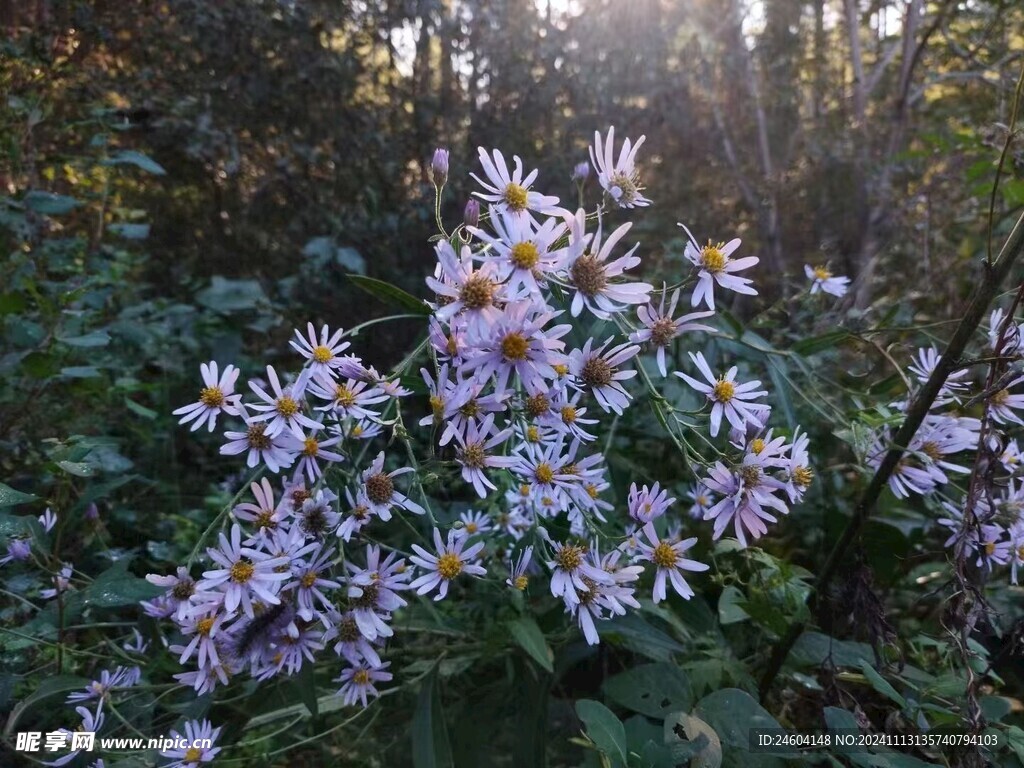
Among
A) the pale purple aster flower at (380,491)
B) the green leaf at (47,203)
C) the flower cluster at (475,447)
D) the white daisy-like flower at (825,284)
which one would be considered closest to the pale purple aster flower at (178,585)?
the flower cluster at (475,447)

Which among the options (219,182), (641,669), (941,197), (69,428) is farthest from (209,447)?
(941,197)

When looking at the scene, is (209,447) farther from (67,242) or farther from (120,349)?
(67,242)

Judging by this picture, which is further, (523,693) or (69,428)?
(69,428)

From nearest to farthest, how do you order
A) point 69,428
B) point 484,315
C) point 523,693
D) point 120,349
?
point 484,315 < point 523,693 < point 69,428 < point 120,349

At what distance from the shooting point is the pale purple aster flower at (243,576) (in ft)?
2.93

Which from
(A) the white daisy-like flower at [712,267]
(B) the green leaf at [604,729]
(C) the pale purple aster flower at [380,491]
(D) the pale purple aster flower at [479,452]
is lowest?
(B) the green leaf at [604,729]

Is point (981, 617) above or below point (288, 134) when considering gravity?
below

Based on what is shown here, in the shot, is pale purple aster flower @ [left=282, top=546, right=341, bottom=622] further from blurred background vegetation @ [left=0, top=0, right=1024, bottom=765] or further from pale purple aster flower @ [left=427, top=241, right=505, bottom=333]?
blurred background vegetation @ [left=0, top=0, right=1024, bottom=765]

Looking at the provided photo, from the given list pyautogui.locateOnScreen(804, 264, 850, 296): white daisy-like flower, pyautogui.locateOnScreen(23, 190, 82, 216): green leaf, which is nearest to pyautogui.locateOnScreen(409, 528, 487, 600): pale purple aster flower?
pyautogui.locateOnScreen(804, 264, 850, 296): white daisy-like flower

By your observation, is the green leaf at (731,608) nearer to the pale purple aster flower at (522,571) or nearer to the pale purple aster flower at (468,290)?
the pale purple aster flower at (522,571)

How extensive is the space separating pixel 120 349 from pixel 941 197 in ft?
9.59

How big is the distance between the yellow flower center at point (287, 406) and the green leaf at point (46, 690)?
1.67 feet

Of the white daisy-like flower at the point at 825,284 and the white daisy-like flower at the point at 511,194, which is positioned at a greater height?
the white daisy-like flower at the point at 511,194

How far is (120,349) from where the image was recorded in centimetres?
204
